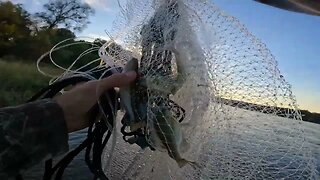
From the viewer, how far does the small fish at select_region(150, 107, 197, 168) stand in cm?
99

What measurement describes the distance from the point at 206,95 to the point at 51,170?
0.44 meters

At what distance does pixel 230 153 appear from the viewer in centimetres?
126

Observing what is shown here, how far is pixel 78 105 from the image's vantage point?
89 cm

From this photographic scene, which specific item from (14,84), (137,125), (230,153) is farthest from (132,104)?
(14,84)

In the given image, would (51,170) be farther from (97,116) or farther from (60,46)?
(60,46)

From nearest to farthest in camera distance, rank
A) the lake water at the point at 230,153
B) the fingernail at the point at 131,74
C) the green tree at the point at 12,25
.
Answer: the fingernail at the point at 131,74, the lake water at the point at 230,153, the green tree at the point at 12,25

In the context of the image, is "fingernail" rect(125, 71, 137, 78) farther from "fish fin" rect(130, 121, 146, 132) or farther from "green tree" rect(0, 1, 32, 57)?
"green tree" rect(0, 1, 32, 57)

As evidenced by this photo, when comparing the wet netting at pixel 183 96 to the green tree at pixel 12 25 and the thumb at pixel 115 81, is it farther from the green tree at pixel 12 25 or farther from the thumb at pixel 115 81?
the green tree at pixel 12 25

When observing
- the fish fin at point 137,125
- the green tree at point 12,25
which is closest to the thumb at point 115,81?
the fish fin at point 137,125

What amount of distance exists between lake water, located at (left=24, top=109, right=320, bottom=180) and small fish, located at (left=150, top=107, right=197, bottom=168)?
1.8 inches

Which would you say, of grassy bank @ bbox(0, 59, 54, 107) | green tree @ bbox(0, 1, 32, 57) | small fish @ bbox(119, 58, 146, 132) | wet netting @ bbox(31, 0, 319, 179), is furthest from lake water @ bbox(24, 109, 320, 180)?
green tree @ bbox(0, 1, 32, 57)

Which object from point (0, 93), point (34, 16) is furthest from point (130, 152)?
point (34, 16)

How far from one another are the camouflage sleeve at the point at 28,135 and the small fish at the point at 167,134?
239mm

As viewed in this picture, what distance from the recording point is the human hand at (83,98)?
89 centimetres
